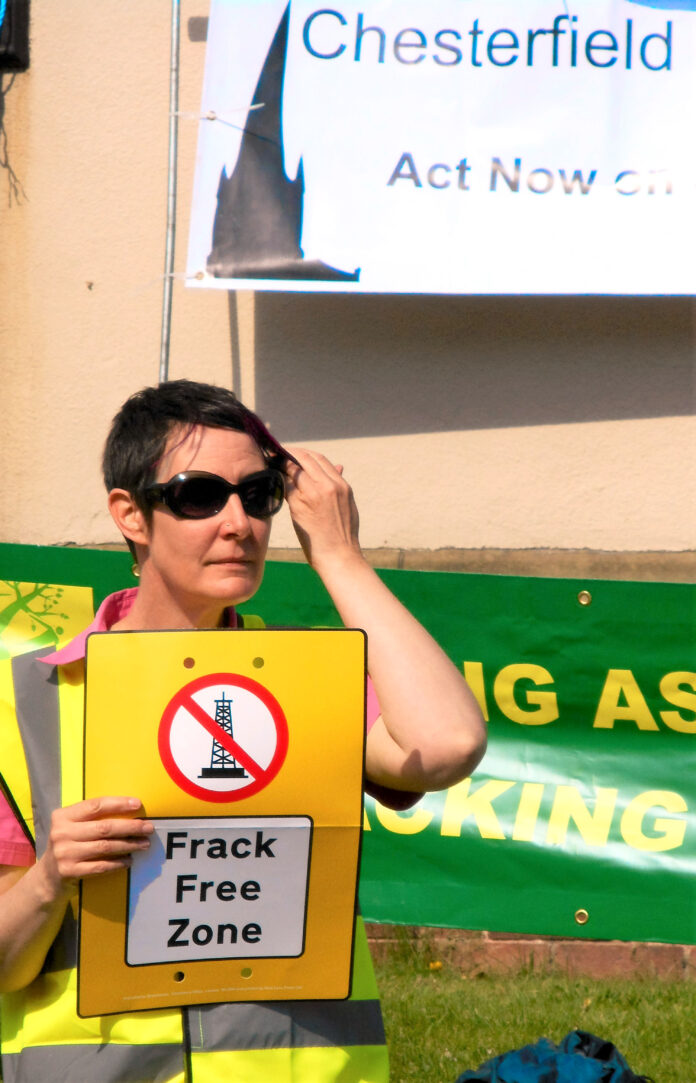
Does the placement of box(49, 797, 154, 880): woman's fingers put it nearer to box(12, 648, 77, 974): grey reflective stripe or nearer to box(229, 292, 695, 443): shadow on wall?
box(12, 648, 77, 974): grey reflective stripe


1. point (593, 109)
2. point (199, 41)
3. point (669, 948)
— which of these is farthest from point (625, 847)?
point (199, 41)

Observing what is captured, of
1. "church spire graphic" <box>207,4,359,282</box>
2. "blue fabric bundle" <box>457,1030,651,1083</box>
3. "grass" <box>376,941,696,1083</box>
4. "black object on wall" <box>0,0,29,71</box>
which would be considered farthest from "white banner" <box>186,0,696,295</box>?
"blue fabric bundle" <box>457,1030,651,1083</box>

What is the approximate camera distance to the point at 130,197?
5.82m

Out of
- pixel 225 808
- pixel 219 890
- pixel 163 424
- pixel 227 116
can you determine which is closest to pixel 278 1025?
pixel 219 890

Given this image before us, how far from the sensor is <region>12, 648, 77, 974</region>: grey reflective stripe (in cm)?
192

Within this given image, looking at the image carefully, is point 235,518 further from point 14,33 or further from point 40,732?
point 14,33

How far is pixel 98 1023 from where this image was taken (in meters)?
1.87

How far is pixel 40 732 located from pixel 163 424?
55cm

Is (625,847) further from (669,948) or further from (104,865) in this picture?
(104,865)

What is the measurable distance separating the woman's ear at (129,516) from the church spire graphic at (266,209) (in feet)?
11.4

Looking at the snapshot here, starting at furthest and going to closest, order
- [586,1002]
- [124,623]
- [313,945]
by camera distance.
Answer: [586,1002] → [124,623] → [313,945]

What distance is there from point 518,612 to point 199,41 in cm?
299

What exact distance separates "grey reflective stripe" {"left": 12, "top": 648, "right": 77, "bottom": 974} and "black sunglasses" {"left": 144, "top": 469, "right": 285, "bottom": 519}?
13.0 inches

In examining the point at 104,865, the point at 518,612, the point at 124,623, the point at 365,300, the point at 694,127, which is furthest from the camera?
the point at 365,300
